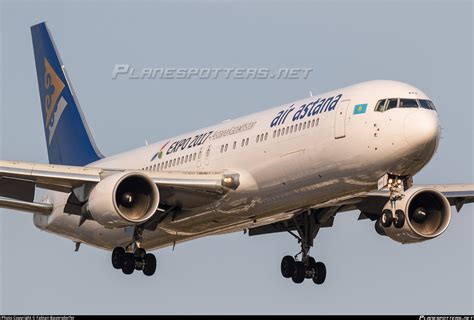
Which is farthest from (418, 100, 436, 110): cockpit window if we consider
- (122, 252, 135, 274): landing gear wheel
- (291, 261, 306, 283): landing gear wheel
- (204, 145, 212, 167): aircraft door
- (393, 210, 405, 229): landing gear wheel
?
(122, 252, 135, 274): landing gear wheel

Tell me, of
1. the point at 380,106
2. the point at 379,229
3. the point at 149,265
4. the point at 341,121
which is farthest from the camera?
the point at 149,265

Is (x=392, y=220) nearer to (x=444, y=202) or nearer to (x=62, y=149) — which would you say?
(x=444, y=202)

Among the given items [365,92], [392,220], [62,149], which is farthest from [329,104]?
[62,149]

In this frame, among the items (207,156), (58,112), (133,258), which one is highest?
(58,112)

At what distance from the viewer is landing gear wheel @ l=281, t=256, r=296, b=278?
47.4 meters

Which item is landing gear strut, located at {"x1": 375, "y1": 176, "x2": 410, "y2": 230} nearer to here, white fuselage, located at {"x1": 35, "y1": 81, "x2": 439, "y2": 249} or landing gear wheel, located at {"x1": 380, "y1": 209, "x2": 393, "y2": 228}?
landing gear wheel, located at {"x1": 380, "y1": 209, "x2": 393, "y2": 228}

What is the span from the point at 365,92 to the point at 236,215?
6.05 metres

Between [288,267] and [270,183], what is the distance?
7.22 metres

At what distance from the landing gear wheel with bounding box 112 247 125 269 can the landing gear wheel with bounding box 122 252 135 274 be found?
0.11 meters

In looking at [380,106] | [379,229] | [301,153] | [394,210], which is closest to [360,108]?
[380,106]

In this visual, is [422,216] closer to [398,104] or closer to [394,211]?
[394,211]

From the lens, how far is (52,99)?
56.4m

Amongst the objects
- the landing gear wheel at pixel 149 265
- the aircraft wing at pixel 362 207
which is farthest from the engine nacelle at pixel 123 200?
the aircraft wing at pixel 362 207

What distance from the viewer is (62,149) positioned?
178ft
